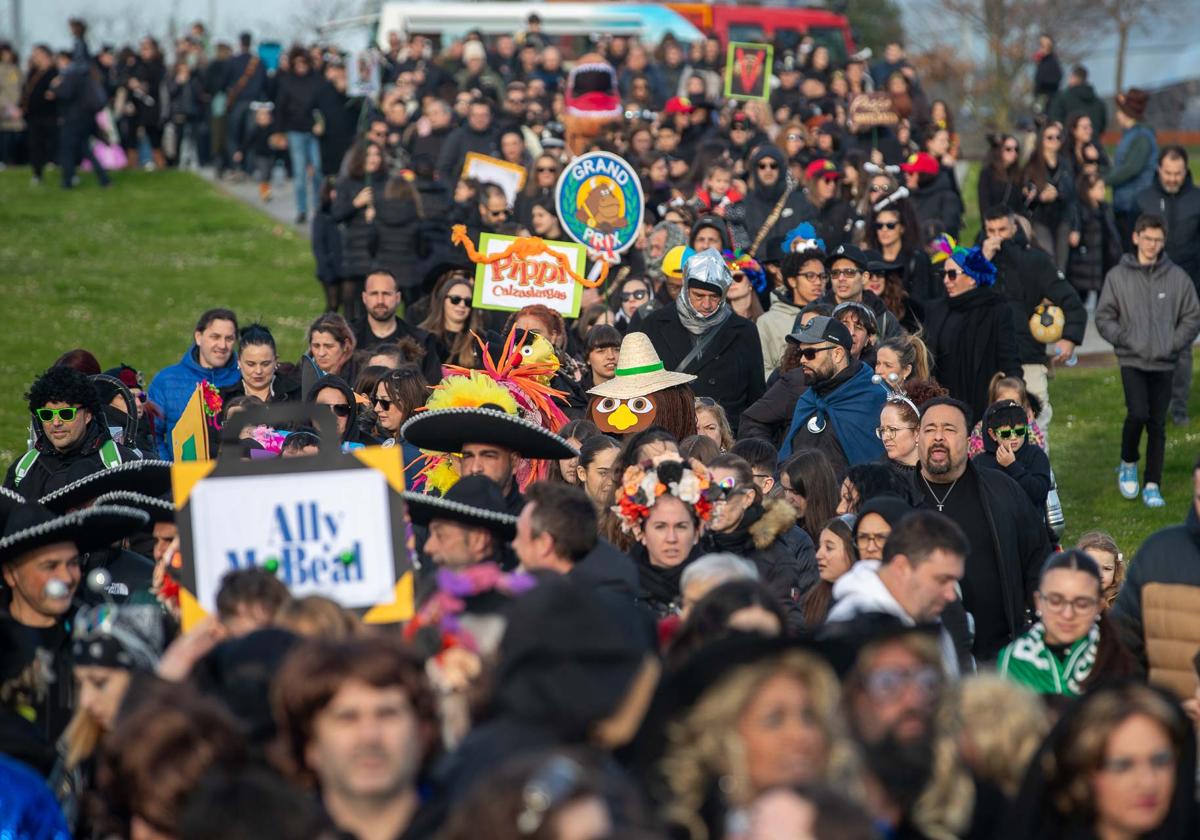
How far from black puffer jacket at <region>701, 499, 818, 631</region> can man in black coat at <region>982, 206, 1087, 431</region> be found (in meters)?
6.17

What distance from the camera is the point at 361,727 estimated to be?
5.18 meters

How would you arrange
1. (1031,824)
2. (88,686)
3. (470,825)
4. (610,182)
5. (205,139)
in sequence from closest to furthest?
1. (470,825)
2. (1031,824)
3. (88,686)
4. (610,182)
5. (205,139)

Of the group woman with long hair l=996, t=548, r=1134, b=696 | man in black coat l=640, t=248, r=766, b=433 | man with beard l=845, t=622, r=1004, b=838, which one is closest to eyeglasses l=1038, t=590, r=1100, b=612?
woman with long hair l=996, t=548, r=1134, b=696

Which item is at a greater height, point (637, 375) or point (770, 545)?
point (637, 375)

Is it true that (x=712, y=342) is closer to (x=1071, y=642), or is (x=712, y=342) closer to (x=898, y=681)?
(x=1071, y=642)

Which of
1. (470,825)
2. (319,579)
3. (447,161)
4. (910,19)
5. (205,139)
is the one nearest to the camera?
(470,825)

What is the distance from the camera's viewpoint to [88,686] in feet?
20.4

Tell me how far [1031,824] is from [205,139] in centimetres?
3196

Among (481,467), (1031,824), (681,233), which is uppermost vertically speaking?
(681,233)

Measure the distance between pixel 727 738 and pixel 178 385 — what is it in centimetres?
788

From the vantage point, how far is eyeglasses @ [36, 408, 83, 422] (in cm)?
1016

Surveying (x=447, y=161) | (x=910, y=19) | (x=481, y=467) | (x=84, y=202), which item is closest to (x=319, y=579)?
(x=481, y=467)

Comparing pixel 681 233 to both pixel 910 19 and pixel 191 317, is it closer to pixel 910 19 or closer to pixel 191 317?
pixel 191 317

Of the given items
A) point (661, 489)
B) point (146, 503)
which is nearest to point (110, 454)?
point (146, 503)
